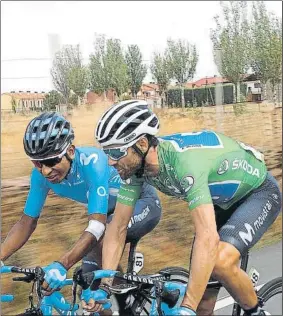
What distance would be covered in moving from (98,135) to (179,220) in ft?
2.67

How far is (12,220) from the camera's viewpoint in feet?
10.1

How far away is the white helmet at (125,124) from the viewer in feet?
9.13

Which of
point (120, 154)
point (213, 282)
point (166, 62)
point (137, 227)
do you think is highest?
point (166, 62)

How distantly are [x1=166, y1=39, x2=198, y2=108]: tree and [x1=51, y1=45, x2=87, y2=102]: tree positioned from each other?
51 centimetres

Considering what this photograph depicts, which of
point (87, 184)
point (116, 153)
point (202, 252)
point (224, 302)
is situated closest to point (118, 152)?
point (116, 153)

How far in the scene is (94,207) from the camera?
3.05 metres

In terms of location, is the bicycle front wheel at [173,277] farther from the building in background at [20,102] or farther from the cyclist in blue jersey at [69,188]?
the building in background at [20,102]

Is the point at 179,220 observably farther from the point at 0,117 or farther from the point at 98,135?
the point at 0,117

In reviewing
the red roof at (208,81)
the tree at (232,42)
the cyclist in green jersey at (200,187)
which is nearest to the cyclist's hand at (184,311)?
the cyclist in green jersey at (200,187)

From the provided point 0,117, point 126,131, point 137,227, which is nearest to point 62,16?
point 0,117

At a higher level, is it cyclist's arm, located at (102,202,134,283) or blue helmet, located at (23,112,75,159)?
blue helmet, located at (23,112,75,159)

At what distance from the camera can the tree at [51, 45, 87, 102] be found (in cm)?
321

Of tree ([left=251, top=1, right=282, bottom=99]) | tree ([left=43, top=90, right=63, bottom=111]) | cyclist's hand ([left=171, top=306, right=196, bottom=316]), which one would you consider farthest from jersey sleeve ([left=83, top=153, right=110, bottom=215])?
tree ([left=251, top=1, right=282, bottom=99])

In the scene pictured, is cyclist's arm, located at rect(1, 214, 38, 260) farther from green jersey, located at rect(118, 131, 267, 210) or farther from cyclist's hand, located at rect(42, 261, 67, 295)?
green jersey, located at rect(118, 131, 267, 210)
